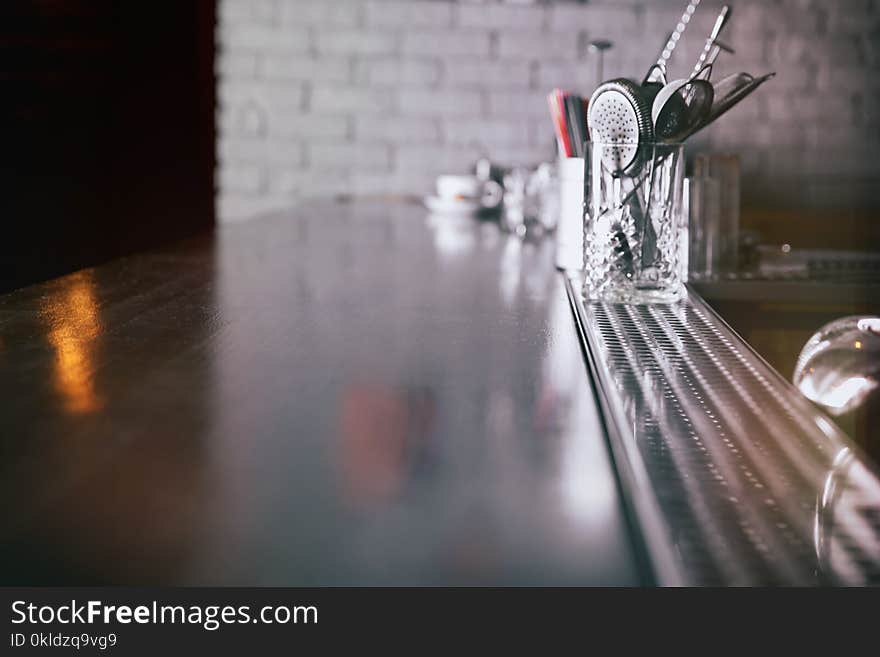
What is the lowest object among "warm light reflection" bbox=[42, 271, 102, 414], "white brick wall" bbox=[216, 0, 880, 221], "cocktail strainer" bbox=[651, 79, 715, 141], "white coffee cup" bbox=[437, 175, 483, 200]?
"warm light reflection" bbox=[42, 271, 102, 414]

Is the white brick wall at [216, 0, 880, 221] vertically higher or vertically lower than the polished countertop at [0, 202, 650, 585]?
higher

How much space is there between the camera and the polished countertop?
487mm

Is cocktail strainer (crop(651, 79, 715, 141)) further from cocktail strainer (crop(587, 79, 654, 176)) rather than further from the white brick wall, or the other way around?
the white brick wall

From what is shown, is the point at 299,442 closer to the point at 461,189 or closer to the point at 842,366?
the point at 842,366

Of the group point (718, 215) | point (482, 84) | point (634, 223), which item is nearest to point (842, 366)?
point (634, 223)

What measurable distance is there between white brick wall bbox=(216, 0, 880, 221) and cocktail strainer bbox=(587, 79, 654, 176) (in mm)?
2537

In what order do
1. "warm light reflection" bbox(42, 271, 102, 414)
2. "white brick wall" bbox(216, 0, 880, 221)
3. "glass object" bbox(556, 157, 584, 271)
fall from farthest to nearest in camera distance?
"white brick wall" bbox(216, 0, 880, 221) → "glass object" bbox(556, 157, 584, 271) → "warm light reflection" bbox(42, 271, 102, 414)

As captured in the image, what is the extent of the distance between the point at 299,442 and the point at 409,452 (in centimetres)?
7

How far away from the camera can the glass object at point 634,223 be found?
127 cm

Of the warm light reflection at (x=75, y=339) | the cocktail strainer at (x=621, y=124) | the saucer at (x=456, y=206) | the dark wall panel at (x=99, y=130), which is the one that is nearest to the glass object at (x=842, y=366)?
the cocktail strainer at (x=621, y=124)

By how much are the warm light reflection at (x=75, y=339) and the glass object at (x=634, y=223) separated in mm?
578

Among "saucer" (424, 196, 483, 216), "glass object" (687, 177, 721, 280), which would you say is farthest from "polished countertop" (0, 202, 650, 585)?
"saucer" (424, 196, 483, 216)

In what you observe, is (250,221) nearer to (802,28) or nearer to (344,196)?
(344,196)

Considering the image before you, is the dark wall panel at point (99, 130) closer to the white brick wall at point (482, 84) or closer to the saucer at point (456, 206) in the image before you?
the white brick wall at point (482, 84)
